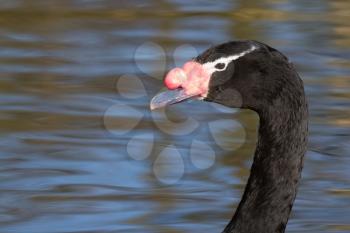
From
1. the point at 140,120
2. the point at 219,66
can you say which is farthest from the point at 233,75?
the point at 140,120

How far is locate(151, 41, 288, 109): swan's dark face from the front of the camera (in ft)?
25.1

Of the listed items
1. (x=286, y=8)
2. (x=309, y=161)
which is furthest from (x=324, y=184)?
(x=286, y=8)

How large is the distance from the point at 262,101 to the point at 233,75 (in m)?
0.20

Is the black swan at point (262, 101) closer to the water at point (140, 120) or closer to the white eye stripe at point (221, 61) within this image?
the white eye stripe at point (221, 61)

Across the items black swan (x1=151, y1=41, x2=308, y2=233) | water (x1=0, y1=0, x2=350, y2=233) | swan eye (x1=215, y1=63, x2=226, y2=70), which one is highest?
swan eye (x1=215, y1=63, x2=226, y2=70)

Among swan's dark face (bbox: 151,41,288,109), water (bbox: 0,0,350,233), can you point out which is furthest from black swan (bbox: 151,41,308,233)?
water (bbox: 0,0,350,233)

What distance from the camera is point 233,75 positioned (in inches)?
307

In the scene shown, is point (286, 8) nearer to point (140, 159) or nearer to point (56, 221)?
point (140, 159)

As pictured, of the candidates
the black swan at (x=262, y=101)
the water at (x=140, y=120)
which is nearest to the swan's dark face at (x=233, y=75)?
the black swan at (x=262, y=101)

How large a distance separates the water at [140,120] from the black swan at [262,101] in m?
1.57

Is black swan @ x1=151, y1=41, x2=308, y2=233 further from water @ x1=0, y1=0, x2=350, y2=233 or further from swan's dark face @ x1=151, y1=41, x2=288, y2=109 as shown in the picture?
water @ x1=0, y1=0, x2=350, y2=233

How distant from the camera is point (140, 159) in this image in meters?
10.8

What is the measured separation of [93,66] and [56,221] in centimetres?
338

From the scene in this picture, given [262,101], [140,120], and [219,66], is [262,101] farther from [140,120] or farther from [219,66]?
[140,120]
